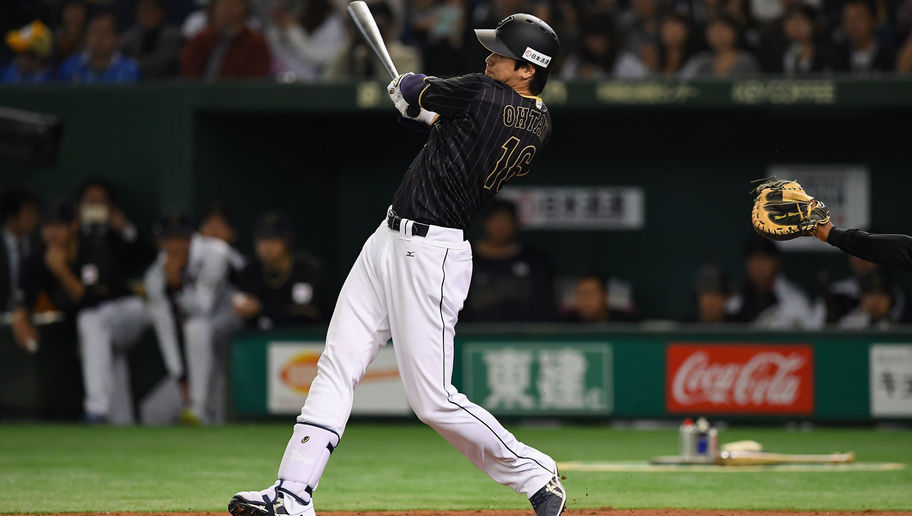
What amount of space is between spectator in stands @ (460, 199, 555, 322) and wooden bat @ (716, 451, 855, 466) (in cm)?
346

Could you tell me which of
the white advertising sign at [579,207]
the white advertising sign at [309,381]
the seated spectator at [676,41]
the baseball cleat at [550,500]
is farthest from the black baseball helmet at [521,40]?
the white advertising sign at [579,207]

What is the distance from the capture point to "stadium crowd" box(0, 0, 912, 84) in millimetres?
10719

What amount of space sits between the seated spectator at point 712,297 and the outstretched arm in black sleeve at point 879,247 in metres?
5.33

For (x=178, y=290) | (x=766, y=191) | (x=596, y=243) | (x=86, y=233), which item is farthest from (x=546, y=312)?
(x=766, y=191)

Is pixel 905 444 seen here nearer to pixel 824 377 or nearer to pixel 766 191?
pixel 824 377

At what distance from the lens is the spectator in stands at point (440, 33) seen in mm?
11094

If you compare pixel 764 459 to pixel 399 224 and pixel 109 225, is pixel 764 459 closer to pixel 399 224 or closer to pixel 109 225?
pixel 399 224

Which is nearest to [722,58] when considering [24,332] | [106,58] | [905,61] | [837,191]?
[905,61]

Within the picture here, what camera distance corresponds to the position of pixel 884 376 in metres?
9.77

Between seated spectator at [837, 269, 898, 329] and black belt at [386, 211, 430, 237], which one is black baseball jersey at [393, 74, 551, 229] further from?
seated spectator at [837, 269, 898, 329]

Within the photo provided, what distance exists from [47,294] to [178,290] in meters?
1.14

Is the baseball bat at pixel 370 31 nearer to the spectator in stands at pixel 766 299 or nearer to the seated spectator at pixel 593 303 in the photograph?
the seated spectator at pixel 593 303

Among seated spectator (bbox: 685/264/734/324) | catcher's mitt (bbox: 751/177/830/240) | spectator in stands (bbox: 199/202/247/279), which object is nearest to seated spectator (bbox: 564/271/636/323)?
seated spectator (bbox: 685/264/734/324)

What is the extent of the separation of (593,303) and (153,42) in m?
4.72
